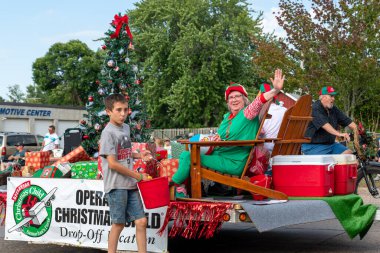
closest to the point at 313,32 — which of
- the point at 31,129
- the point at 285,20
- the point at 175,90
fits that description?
the point at 285,20

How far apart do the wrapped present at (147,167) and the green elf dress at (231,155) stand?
1.43 ft

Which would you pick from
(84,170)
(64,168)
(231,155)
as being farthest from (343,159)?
(64,168)

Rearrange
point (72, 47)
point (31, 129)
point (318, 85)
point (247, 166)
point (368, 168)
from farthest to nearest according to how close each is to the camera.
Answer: point (72, 47), point (31, 129), point (318, 85), point (368, 168), point (247, 166)

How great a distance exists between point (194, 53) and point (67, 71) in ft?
107

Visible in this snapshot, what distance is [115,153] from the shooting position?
211 inches

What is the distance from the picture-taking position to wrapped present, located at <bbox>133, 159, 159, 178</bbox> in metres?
6.66

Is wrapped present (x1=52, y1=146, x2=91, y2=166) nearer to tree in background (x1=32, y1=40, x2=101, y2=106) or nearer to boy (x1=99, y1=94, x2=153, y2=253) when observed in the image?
boy (x1=99, y1=94, x2=153, y2=253)

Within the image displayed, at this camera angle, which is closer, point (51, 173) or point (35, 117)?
point (51, 173)

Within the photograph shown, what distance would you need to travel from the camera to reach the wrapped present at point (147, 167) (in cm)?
666

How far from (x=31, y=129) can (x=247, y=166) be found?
46.8 m

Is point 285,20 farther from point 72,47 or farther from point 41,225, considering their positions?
point 72,47

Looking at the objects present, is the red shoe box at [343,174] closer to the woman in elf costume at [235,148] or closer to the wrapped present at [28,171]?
the woman in elf costume at [235,148]

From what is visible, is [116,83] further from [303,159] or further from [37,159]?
[303,159]

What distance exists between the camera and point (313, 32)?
23.5m
